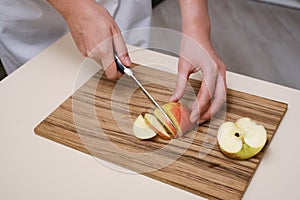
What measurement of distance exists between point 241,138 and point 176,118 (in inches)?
5.1

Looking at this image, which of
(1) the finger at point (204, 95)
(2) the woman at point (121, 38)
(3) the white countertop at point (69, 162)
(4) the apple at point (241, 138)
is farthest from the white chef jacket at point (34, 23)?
(4) the apple at point (241, 138)

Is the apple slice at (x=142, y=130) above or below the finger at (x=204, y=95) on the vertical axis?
below

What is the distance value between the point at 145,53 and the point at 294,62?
4.42ft

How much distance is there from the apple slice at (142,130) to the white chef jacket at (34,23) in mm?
410

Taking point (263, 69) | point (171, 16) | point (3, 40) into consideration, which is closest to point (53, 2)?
point (3, 40)

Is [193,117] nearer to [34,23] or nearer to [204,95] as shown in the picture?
[204,95]

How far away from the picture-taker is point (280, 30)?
2445 millimetres

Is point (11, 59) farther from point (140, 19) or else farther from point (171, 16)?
point (171, 16)

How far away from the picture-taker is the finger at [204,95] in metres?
0.83

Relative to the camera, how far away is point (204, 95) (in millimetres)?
847

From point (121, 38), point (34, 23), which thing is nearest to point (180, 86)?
point (121, 38)

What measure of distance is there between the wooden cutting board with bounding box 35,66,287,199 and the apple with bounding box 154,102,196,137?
2 cm

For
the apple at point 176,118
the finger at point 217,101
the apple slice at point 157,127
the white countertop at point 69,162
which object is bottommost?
the white countertop at point 69,162

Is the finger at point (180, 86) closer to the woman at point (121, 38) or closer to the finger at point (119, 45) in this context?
the woman at point (121, 38)
